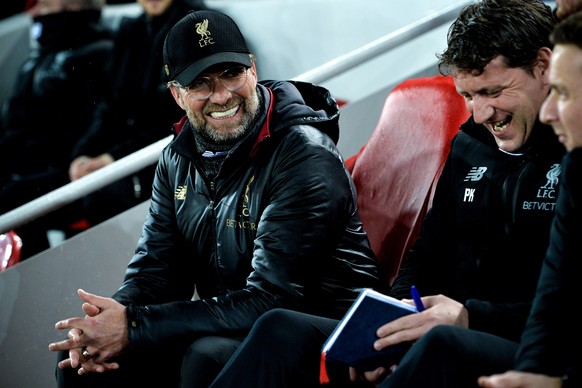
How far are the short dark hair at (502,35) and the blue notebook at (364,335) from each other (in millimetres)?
521

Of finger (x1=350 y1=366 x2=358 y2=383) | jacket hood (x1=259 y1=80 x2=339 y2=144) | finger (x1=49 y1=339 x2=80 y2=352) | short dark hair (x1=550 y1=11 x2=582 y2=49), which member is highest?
short dark hair (x1=550 y1=11 x2=582 y2=49)

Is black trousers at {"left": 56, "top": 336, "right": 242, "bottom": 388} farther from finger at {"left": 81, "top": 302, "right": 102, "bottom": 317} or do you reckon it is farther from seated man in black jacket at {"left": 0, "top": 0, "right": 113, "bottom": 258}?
seated man in black jacket at {"left": 0, "top": 0, "right": 113, "bottom": 258}

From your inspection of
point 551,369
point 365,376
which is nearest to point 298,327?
point 365,376

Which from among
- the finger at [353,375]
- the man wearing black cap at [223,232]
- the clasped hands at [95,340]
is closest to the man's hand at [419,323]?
the finger at [353,375]

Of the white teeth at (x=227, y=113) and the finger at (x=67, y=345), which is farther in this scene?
the white teeth at (x=227, y=113)

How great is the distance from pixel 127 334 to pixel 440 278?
685 millimetres

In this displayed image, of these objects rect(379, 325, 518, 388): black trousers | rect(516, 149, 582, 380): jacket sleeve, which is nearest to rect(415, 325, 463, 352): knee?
rect(379, 325, 518, 388): black trousers

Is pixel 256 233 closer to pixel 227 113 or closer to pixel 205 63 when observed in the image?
pixel 227 113

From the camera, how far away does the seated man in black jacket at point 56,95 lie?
3.90 m

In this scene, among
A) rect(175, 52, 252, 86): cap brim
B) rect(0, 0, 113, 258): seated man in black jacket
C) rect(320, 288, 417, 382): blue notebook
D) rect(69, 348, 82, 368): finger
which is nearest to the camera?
rect(320, 288, 417, 382): blue notebook

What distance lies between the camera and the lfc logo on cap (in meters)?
2.22

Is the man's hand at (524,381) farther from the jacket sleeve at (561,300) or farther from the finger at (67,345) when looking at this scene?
the finger at (67,345)

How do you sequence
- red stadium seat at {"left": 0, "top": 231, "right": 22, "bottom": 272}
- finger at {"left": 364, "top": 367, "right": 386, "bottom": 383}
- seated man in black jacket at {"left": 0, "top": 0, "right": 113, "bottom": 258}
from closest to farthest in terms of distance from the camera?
finger at {"left": 364, "top": 367, "right": 386, "bottom": 383}, red stadium seat at {"left": 0, "top": 231, "right": 22, "bottom": 272}, seated man in black jacket at {"left": 0, "top": 0, "right": 113, "bottom": 258}

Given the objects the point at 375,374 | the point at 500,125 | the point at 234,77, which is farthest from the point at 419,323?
the point at 234,77
